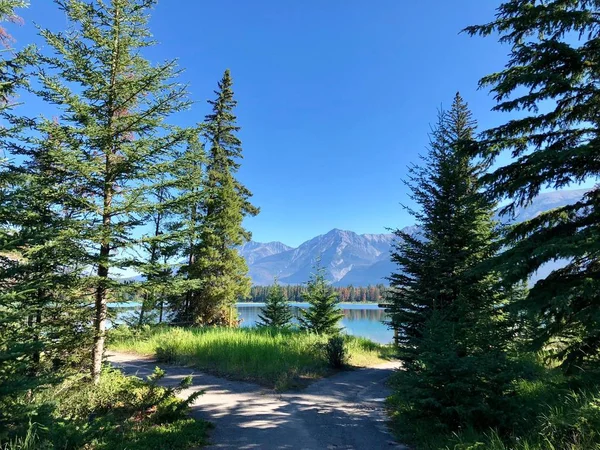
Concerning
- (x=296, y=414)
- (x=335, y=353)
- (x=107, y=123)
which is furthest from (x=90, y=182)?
(x=335, y=353)

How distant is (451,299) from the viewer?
9.48 meters

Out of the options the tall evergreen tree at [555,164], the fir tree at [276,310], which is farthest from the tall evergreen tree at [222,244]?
the tall evergreen tree at [555,164]

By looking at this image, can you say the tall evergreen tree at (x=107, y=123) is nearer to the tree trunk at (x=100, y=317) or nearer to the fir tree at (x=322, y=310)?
the tree trunk at (x=100, y=317)

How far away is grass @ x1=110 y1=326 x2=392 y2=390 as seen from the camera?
988 centimetres

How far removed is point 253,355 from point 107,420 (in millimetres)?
6572

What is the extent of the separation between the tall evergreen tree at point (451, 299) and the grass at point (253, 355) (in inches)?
129

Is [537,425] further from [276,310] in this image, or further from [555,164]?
[276,310]

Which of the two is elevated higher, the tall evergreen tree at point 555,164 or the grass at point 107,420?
the tall evergreen tree at point 555,164

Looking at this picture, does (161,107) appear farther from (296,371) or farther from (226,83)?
(226,83)

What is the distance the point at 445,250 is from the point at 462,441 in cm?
581

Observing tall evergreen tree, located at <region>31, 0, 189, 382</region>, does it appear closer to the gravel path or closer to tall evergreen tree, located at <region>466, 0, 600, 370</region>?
the gravel path

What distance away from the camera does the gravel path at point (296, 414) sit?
5461 millimetres

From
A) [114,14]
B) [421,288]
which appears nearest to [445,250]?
Answer: [421,288]

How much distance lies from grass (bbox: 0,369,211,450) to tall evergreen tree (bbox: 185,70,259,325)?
1397 cm
